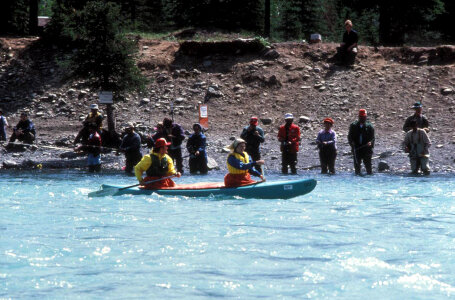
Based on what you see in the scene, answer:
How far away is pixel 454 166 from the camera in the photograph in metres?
21.8

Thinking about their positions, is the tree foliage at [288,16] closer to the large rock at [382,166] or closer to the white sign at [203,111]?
the white sign at [203,111]

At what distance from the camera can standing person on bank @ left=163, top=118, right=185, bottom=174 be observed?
20.3 m

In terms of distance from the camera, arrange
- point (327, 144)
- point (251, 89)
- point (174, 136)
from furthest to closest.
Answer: point (251, 89) < point (174, 136) < point (327, 144)

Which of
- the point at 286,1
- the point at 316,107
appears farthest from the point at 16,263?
the point at 286,1

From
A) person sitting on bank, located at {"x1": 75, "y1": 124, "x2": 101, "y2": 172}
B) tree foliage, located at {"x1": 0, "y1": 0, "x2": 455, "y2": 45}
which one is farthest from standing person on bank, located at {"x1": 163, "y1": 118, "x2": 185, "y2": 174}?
tree foliage, located at {"x1": 0, "y1": 0, "x2": 455, "y2": 45}

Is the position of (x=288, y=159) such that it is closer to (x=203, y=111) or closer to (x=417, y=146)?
(x=417, y=146)

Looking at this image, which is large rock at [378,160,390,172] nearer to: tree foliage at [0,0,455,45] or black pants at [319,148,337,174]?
black pants at [319,148,337,174]

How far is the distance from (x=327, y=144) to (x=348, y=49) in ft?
37.8

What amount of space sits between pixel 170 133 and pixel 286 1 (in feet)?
90.5

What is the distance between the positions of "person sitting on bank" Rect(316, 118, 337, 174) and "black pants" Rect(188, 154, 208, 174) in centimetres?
332

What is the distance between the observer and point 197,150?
20656 millimetres

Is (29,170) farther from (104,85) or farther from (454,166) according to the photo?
(454,166)

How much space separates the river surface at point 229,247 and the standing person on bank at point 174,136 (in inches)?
189

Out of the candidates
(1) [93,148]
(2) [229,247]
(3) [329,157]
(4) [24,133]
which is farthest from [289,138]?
(4) [24,133]
